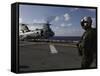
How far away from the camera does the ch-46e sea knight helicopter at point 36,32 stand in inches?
155

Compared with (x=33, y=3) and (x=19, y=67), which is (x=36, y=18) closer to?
(x=33, y=3)

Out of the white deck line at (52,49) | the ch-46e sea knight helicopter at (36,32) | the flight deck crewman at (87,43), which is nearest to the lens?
the ch-46e sea knight helicopter at (36,32)

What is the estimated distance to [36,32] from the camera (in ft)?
13.3

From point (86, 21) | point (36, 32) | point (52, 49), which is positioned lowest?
point (52, 49)

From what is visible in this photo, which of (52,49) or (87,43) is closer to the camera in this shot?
(52,49)

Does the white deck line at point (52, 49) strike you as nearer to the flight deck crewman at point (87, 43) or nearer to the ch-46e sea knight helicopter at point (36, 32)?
the ch-46e sea knight helicopter at point (36, 32)

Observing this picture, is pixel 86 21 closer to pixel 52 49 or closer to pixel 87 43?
pixel 87 43

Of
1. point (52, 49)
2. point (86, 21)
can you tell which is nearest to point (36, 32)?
point (52, 49)

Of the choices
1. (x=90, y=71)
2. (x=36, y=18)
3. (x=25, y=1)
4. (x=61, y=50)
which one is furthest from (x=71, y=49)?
(x=25, y=1)

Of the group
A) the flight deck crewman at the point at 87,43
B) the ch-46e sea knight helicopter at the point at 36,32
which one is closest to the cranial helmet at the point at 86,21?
the flight deck crewman at the point at 87,43

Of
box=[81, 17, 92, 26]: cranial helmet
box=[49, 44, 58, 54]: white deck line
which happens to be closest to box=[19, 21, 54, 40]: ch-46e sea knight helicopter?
box=[49, 44, 58, 54]: white deck line

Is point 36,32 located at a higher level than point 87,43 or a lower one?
higher

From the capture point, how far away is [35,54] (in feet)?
13.2

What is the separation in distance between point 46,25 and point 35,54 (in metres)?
0.45
